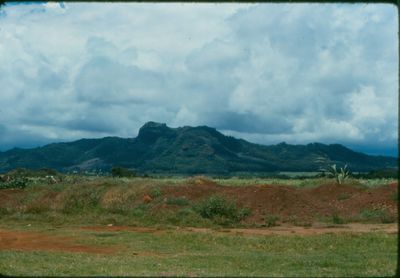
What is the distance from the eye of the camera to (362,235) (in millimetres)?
20000

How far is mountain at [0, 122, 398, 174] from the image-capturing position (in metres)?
123

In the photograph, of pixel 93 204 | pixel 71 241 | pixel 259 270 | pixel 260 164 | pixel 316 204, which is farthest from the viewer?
pixel 260 164

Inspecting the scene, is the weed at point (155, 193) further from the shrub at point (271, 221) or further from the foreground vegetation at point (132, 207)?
the shrub at point (271, 221)

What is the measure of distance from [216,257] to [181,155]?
12603cm

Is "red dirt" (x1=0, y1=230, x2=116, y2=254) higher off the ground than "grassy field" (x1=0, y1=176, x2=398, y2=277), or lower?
lower

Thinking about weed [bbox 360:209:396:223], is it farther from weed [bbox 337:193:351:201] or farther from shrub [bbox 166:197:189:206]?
shrub [bbox 166:197:189:206]

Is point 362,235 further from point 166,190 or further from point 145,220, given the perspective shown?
point 166,190

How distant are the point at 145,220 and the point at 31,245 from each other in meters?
11.1

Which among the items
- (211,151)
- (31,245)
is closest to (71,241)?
(31,245)

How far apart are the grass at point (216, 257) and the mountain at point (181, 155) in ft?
294

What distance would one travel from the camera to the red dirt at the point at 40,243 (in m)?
18.4

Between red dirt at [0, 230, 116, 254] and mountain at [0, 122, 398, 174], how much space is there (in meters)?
85.0

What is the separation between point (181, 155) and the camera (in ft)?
465

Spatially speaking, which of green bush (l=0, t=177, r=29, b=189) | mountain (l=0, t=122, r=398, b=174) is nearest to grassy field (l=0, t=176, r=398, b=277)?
green bush (l=0, t=177, r=29, b=189)
